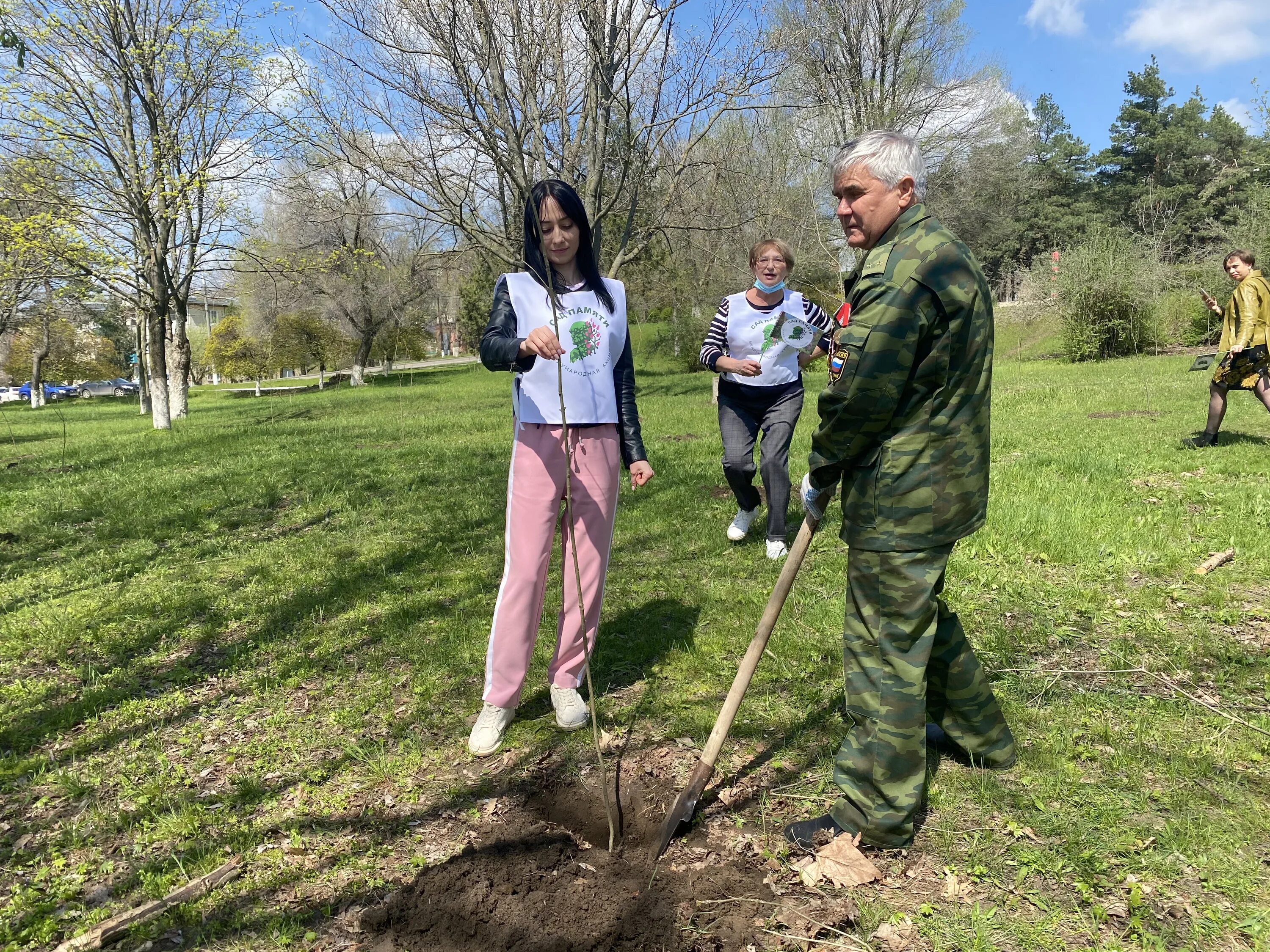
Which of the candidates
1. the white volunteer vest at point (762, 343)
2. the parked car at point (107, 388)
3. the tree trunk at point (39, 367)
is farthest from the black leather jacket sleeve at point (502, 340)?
the parked car at point (107, 388)

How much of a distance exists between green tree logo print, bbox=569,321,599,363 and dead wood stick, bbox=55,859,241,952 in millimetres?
2128

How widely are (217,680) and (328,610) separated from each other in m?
0.90

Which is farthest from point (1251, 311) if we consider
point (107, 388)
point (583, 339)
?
point (107, 388)

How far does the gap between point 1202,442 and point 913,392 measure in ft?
25.7

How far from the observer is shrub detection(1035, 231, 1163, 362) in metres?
21.4

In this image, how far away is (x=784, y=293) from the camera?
5.10 metres

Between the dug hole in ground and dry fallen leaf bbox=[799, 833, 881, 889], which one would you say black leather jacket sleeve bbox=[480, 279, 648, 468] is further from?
dry fallen leaf bbox=[799, 833, 881, 889]

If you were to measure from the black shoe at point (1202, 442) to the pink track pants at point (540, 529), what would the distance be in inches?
303

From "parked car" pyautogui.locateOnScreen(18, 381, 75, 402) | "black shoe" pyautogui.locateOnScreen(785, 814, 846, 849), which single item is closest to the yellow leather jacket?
"black shoe" pyautogui.locateOnScreen(785, 814, 846, 849)

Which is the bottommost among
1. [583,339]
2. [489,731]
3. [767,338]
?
[489,731]

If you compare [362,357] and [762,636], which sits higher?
[362,357]

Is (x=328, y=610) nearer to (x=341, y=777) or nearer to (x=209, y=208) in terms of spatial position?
(x=341, y=777)

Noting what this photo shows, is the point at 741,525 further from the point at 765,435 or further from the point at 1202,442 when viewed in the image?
the point at 1202,442

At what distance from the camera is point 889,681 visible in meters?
2.22
